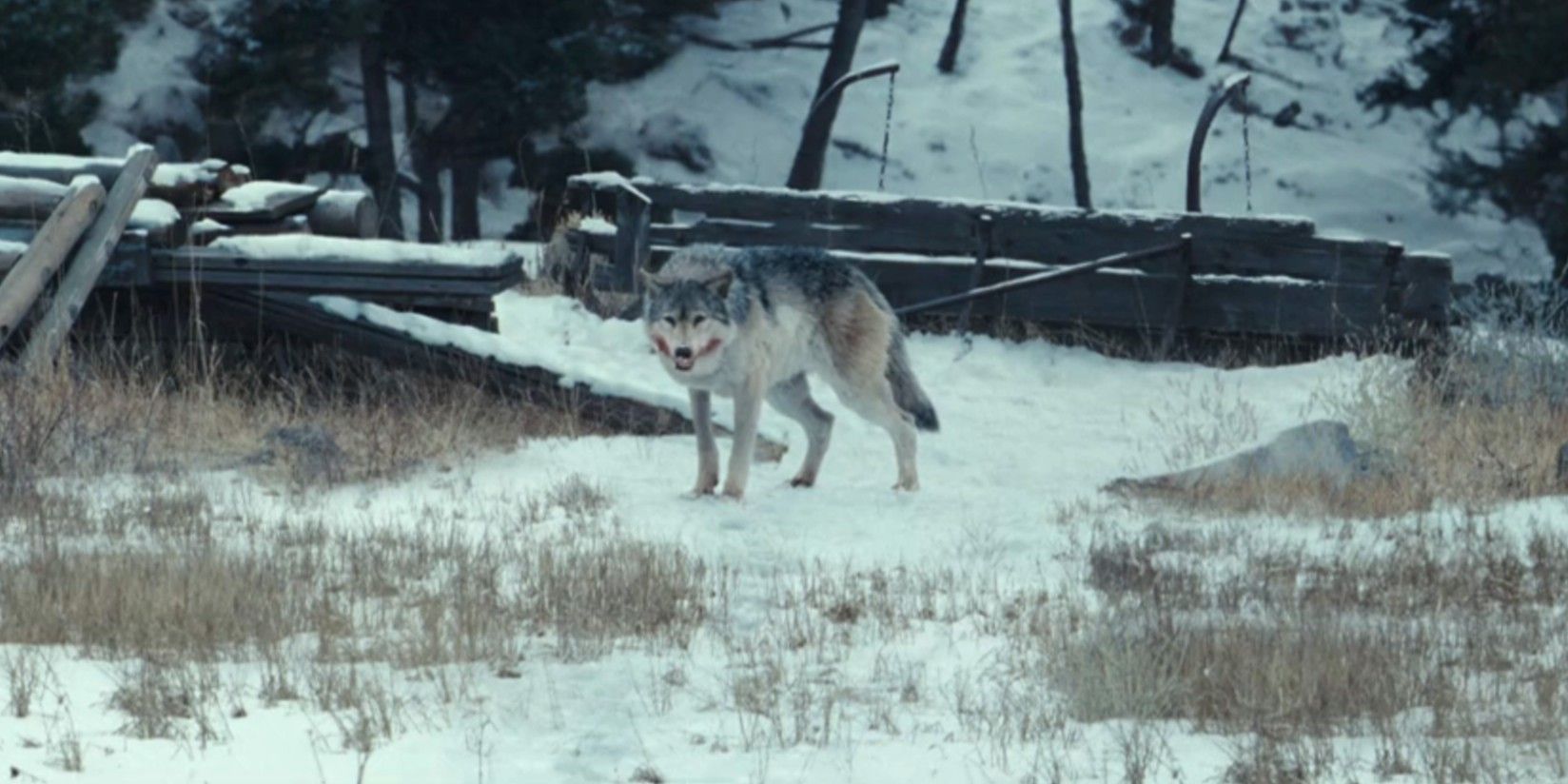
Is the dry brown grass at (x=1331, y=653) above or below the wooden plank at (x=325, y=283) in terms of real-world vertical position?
below

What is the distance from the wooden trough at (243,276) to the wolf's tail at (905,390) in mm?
888

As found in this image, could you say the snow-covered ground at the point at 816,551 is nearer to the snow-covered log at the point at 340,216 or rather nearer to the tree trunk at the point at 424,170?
the snow-covered log at the point at 340,216

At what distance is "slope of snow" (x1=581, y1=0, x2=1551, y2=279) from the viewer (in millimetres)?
33750

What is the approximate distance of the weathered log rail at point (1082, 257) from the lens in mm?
16234

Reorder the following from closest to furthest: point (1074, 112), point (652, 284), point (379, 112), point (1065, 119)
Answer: point (652, 284)
point (379, 112)
point (1074, 112)
point (1065, 119)

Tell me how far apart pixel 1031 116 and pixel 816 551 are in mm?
27773

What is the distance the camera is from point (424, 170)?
28078 mm

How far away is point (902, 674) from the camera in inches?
272

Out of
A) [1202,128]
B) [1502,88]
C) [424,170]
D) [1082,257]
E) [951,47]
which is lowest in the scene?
[424,170]

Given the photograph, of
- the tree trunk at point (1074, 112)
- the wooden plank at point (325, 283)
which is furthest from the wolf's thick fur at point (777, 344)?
the tree trunk at point (1074, 112)

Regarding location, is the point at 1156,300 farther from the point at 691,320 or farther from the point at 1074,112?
the point at 1074,112

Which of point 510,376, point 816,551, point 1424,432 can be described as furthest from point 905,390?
point 1424,432

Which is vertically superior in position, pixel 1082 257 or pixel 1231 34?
pixel 1231 34

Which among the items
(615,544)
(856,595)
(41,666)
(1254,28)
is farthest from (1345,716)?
(1254,28)
